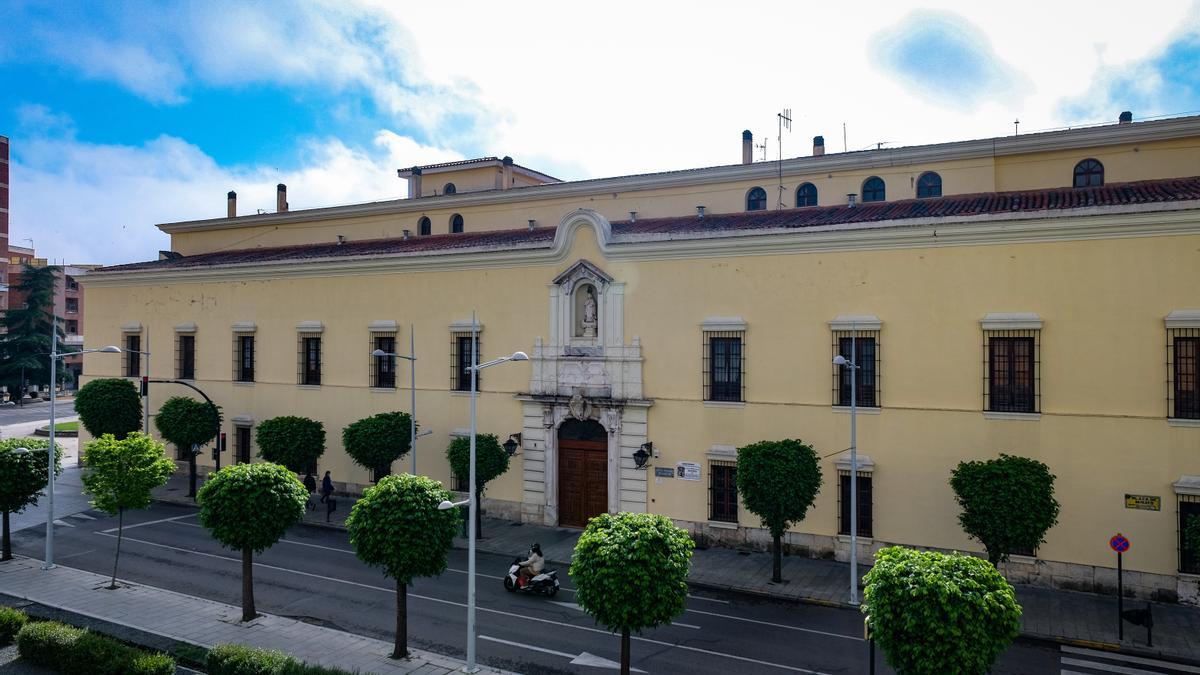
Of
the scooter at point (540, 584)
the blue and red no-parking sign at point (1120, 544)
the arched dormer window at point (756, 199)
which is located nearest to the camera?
the blue and red no-parking sign at point (1120, 544)

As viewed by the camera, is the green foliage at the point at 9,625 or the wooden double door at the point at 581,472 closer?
the green foliage at the point at 9,625

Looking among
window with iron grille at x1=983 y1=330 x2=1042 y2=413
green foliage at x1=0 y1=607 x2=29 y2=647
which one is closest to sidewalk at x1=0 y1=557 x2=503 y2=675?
green foliage at x1=0 y1=607 x2=29 y2=647

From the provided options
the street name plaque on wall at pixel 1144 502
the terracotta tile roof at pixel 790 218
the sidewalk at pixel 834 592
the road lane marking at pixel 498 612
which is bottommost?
the road lane marking at pixel 498 612

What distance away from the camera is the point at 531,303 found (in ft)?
99.7

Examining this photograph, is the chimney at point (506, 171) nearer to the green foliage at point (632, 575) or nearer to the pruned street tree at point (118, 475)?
the pruned street tree at point (118, 475)

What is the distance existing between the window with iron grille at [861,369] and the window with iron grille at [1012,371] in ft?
10.0

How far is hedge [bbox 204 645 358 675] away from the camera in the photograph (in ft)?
51.4

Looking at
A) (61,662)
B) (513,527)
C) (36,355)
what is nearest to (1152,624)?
(513,527)

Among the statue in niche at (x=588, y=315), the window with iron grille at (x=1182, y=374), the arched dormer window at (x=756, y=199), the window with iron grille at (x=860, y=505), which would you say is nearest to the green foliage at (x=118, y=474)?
the statue in niche at (x=588, y=315)

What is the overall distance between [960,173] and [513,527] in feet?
69.1

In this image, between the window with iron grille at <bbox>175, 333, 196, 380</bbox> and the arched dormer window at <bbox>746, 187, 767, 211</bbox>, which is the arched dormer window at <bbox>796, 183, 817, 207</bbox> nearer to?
the arched dormer window at <bbox>746, 187, 767, 211</bbox>

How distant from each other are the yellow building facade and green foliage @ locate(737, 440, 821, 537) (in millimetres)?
2193

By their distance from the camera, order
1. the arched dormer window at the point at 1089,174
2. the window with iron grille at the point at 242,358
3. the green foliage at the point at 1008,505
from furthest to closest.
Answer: the window with iron grille at the point at 242,358 < the arched dormer window at the point at 1089,174 < the green foliage at the point at 1008,505

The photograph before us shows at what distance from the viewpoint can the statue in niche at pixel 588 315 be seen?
29297 mm
